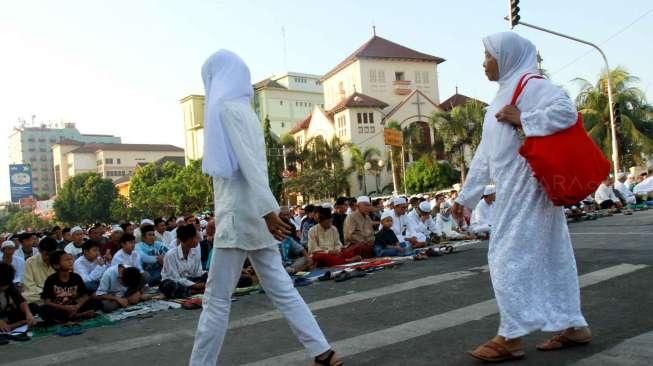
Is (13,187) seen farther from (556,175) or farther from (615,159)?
(556,175)

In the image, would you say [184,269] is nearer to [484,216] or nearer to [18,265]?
[18,265]

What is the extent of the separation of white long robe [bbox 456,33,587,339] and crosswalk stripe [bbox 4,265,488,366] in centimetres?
282

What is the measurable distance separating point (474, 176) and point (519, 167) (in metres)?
0.35

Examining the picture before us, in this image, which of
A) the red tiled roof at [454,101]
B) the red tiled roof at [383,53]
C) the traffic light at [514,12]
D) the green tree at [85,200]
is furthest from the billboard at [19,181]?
the traffic light at [514,12]

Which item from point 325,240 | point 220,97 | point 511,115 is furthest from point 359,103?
point 220,97

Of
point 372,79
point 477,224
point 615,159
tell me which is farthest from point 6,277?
point 372,79

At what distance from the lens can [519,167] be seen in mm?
3652

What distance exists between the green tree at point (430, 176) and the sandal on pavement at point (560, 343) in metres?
37.1

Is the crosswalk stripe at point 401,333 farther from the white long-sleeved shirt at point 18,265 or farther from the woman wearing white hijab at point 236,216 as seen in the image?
the white long-sleeved shirt at point 18,265

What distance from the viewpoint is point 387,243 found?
11.1 metres

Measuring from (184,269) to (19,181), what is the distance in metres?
73.4

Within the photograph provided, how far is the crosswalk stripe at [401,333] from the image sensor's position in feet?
13.4

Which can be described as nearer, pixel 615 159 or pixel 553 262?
pixel 553 262

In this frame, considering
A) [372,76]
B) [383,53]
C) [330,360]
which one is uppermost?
[383,53]
